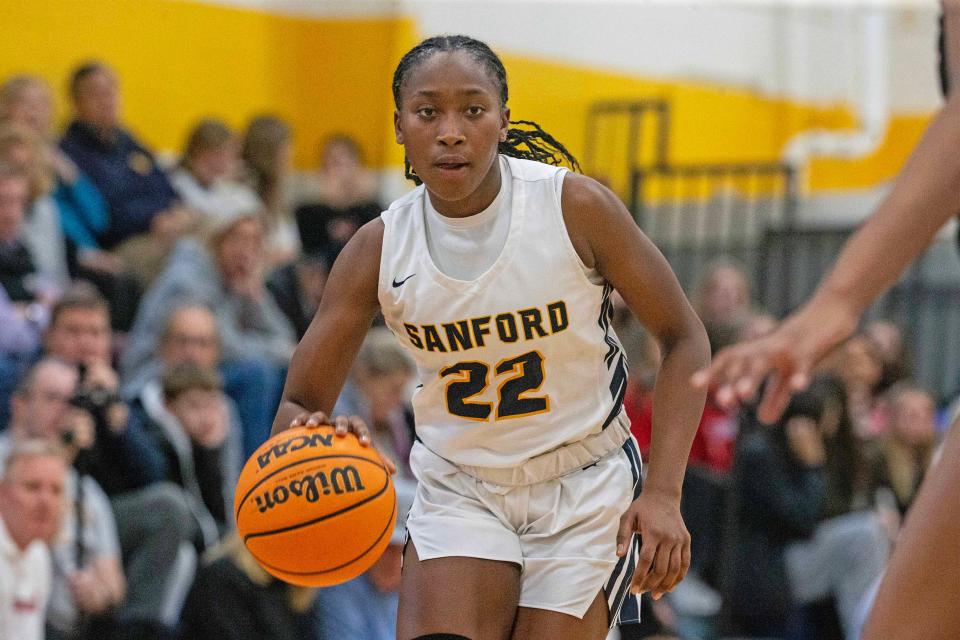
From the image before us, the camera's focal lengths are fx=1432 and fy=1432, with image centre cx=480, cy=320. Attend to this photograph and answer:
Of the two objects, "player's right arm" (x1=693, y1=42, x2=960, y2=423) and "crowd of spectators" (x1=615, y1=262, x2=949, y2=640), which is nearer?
"player's right arm" (x1=693, y1=42, x2=960, y2=423)

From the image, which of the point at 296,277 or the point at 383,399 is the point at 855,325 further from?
the point at 296,277

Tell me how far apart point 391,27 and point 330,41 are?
21.0 inches

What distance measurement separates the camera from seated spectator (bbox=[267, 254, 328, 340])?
27.0 ft

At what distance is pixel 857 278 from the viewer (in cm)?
231

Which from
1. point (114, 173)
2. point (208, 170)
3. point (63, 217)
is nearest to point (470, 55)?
point (63, 217)

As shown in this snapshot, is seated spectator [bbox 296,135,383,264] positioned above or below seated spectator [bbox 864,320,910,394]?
above

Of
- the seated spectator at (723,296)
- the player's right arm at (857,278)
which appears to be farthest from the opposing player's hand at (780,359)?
the seated spectator at (723,296)

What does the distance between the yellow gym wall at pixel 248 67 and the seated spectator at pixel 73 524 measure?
10.8 feet

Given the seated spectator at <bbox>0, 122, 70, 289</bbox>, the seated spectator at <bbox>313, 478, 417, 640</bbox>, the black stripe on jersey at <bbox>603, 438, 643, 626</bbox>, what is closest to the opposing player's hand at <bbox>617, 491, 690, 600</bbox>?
the black stripe on jersey at <bbox>603, 438, 643, 626</bbox>

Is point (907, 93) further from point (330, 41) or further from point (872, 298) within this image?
point (872, 298)

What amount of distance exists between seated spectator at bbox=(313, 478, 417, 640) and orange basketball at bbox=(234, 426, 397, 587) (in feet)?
9.11

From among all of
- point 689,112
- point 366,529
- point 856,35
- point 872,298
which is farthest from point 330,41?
point 872,298

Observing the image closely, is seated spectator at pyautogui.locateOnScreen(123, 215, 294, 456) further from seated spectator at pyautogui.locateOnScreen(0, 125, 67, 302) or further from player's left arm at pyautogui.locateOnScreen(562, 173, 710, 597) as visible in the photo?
player's left arm at pyautogui.locateOnScreen(562, 173, 710, 597)

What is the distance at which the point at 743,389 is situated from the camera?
214 cm
